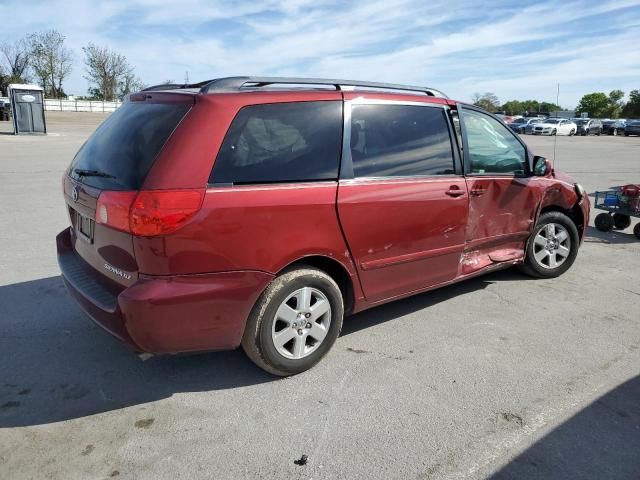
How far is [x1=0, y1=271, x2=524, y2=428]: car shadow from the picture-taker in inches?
120

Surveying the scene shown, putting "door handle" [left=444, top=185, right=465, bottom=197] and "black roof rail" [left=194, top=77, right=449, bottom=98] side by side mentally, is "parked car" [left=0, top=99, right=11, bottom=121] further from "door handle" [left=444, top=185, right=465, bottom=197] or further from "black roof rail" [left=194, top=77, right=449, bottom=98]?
"door handle" [left=444, top=185, right=465, bottom=197]

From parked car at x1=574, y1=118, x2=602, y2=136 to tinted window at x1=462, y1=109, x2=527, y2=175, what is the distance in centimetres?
4806

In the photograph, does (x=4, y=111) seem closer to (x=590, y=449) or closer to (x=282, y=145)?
(x=282, y=145)

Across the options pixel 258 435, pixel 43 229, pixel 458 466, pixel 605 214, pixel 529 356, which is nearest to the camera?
pixel 458 466

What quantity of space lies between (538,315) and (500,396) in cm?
151

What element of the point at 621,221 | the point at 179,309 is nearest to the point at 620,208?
the point at 621,221

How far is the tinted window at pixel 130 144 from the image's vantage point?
9.70 feet

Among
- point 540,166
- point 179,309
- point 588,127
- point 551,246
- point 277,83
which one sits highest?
point 588,127

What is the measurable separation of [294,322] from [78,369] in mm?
1431

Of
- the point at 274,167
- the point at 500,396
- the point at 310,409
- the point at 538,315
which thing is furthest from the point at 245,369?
the point at 538,315

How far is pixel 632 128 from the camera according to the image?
47.0m

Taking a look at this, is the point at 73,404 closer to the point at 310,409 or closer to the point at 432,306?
the point at 310,409

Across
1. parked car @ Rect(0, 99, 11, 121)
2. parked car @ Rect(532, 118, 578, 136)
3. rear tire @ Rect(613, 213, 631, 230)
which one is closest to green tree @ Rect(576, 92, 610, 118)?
parked car @ Rect(532, 118, 578, 136)

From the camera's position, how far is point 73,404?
120 inches
